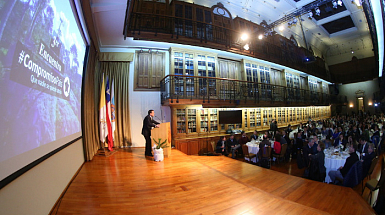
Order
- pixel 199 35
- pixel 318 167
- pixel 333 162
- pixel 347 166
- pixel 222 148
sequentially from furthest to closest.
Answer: pixel 199 35
pixel 222 148
pixel 333 162
pixel 318 167
pixel 347 166

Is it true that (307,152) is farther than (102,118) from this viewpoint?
No

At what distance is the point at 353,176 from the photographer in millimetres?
3609

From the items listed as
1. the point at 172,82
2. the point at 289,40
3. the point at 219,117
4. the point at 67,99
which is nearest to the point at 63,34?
the point at 67,99

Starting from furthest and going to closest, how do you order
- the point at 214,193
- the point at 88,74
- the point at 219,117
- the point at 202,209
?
the point at 219,117 → the point at 88,74 → the point at 214,193 → the point at 202,209

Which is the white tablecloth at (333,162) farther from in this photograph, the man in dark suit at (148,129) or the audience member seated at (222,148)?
the man in dark suit at (148,129)

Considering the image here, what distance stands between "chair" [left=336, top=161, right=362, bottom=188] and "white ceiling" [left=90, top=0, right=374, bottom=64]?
737 cm

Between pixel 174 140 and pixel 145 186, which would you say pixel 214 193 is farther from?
pixel 174 140

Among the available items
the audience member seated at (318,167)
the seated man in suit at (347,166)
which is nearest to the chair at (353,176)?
the seated man in suit at (347,166)

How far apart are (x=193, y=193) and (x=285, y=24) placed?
1545cm

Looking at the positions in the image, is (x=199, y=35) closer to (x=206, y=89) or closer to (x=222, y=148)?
(x=206, y=89)

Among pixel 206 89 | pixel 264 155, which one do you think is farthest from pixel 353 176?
pixel 206 89

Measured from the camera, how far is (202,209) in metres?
2.36

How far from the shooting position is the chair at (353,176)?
3578mm

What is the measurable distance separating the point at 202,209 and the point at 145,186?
1.32 meters
